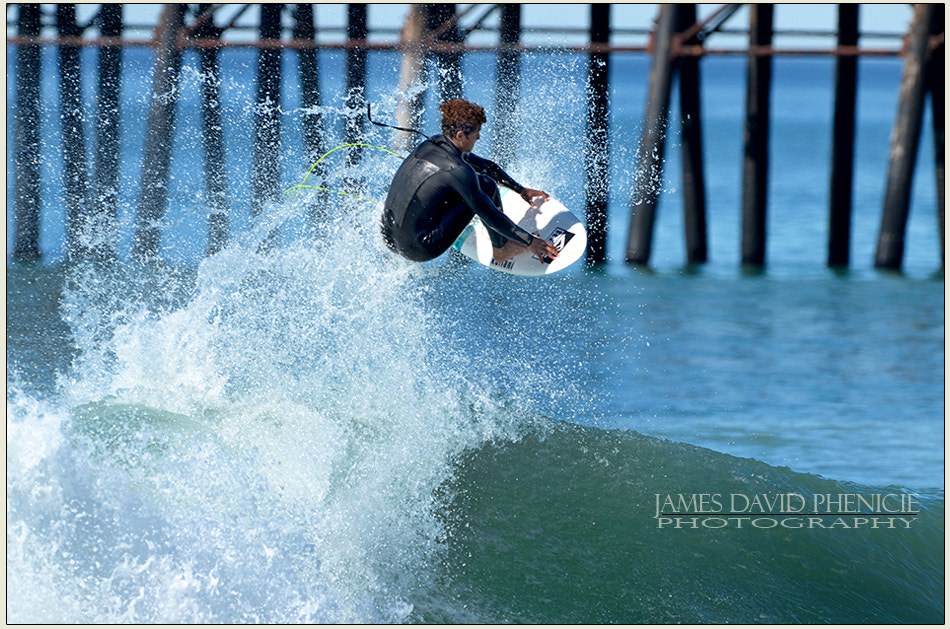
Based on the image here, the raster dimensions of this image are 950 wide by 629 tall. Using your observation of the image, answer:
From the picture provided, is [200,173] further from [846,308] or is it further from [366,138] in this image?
[846,308]

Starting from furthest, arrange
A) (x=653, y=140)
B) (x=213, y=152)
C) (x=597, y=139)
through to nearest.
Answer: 1. (x=213, y=152)
2. (x=597, y=139)
3. (x=653, y=140)

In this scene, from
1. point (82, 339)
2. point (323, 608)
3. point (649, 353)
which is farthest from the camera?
point (649, 353)

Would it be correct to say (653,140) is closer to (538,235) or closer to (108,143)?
(538,235)

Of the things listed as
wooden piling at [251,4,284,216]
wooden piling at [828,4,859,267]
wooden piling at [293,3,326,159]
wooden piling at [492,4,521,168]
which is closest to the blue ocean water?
wooden piling at [492,4,521,168]

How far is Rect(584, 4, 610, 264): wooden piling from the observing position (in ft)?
41.4

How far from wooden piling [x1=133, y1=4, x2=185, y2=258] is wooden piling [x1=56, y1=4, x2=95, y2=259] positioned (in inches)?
71.3

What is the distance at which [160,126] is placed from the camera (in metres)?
12.1

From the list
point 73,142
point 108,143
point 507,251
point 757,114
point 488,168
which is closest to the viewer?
point 488,168

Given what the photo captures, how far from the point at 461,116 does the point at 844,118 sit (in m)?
9.28

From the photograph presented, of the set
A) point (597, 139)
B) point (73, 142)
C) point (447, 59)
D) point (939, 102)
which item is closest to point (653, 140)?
point (597, 139)

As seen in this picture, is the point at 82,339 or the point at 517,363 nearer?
the point at 82,339

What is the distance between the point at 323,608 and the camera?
531 cm

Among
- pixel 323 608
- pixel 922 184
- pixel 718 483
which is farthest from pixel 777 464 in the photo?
pixel 922 184

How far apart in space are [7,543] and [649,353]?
7.39 meters
